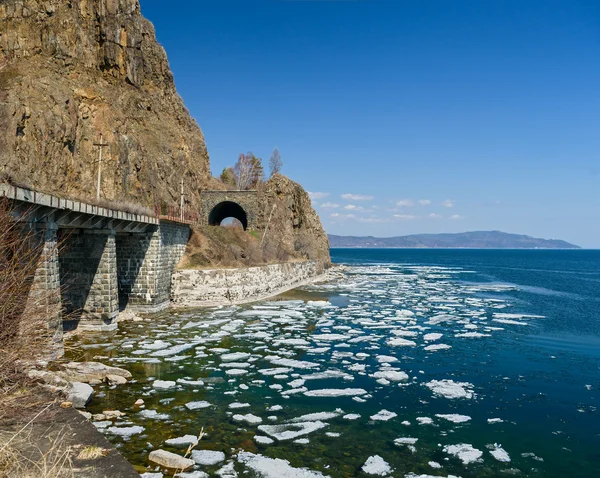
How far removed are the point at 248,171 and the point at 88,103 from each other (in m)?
54.4

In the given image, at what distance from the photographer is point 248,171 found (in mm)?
90375

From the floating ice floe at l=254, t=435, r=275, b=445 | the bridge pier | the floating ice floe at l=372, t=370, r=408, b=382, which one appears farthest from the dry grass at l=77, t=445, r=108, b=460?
the bridge pier

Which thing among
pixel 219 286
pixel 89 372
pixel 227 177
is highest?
pixel 227 177

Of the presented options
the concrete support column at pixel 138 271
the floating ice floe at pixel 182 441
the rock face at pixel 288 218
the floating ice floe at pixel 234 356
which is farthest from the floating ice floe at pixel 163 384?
the rock face at pixel 288 218

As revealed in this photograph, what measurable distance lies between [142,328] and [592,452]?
677 inches

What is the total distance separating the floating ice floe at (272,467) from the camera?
7.95m

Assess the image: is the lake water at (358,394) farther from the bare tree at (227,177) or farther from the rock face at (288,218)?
the bare tree at (227,177)

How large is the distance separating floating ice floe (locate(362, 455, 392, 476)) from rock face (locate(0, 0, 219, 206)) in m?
24.3

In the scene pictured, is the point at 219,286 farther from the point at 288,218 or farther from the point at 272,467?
the point at 288,218

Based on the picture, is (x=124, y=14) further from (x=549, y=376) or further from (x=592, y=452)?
(x=592, y=452)

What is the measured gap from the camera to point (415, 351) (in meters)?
17.6

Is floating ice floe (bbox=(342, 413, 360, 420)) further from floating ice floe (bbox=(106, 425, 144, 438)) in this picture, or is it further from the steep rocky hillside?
the steep rocky hillside

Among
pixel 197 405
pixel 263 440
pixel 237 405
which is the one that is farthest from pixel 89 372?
pixel 263 440

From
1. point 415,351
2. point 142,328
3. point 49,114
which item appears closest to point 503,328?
point 415,351
